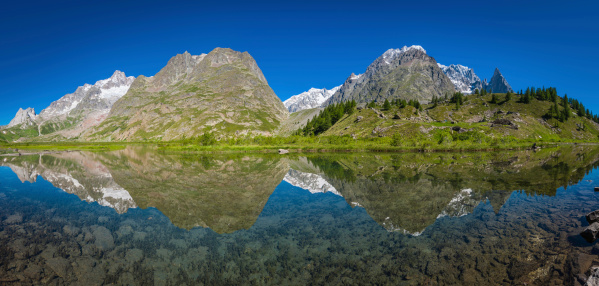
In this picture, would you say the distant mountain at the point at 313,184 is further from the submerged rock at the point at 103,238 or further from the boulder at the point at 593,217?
the submerged rock at the point at 103,238

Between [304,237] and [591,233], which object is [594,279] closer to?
[591,233]

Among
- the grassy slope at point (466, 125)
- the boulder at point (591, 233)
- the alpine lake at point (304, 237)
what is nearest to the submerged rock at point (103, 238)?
the alpine lake at point (304, 237)

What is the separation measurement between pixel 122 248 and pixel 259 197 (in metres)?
14.8

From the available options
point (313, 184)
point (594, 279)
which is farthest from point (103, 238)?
point (594, 279)

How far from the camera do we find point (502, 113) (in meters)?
191

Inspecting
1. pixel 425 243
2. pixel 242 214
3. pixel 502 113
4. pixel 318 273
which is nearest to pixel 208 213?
pixel 242 214

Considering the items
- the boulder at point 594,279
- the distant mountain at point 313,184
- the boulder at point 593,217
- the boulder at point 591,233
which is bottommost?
the boulder at point 594,279

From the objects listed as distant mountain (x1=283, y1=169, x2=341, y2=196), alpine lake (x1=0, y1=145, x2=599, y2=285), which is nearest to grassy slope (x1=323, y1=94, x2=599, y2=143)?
distant mountain (x1=283, y1=169, x2=341, y2=196)

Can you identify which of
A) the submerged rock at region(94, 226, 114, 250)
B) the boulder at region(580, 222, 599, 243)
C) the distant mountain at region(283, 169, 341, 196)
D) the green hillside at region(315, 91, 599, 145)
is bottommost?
the submerged rock at region(94, 226, 114, 250)

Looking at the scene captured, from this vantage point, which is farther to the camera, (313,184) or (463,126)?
(463,126)

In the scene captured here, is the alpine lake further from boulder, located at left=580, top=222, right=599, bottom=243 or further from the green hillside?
the green hillside

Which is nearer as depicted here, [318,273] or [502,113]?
[318,273]

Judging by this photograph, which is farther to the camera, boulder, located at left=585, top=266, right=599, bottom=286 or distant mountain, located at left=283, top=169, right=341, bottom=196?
distant mountain, located at left=283, top=169, right=341, bottom=196

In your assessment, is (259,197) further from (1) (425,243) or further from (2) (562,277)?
(2) (562,277)
